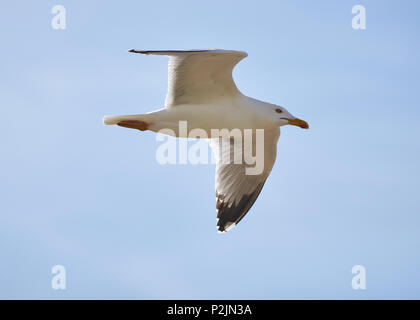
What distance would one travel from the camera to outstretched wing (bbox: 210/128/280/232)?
8.93 m

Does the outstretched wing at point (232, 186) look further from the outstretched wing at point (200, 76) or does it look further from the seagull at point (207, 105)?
the outstretched wing at point (200, 76)

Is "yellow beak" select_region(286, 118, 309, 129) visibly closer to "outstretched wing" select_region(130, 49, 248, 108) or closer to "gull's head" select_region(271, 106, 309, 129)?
"gull's head" select_region(271, 106, 309, 129)

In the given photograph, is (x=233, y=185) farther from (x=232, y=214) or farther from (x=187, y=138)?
(x=187, y=138)

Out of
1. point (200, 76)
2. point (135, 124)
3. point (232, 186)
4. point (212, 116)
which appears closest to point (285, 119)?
point (212, 116)

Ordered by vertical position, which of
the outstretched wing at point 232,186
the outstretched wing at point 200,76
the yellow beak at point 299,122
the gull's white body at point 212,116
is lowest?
the outstretched wing at point 232,186

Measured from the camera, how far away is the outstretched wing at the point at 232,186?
8.93 m

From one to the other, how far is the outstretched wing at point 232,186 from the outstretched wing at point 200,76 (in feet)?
3.54

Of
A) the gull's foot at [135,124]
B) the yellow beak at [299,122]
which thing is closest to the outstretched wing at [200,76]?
the gull's foot at [135,124]

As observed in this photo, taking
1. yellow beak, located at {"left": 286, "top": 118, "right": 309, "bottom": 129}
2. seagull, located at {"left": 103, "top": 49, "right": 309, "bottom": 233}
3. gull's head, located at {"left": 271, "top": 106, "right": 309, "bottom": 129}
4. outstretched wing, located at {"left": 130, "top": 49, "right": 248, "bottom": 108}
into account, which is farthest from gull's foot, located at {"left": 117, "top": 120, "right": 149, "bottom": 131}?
yellow beak, located at {"left": 286, "top": 118, "right": 309, "bottom": 129}

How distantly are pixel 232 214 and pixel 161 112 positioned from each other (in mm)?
1696

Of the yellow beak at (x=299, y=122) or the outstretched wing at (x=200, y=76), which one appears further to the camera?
the yellow beak at (x=299, y=122)

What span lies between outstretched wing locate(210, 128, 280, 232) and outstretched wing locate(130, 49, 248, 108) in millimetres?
1078

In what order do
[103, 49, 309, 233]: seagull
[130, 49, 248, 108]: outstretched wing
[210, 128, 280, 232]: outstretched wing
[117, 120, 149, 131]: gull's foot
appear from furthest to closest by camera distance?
1. [210, 128, 280, 232]: outstretched wing
2. [117, 120, 149, 131]: gull's foot
3. [103, 49, 309, 233]: seagull
4. [130, 49, 248, 108]: outstretched wing
